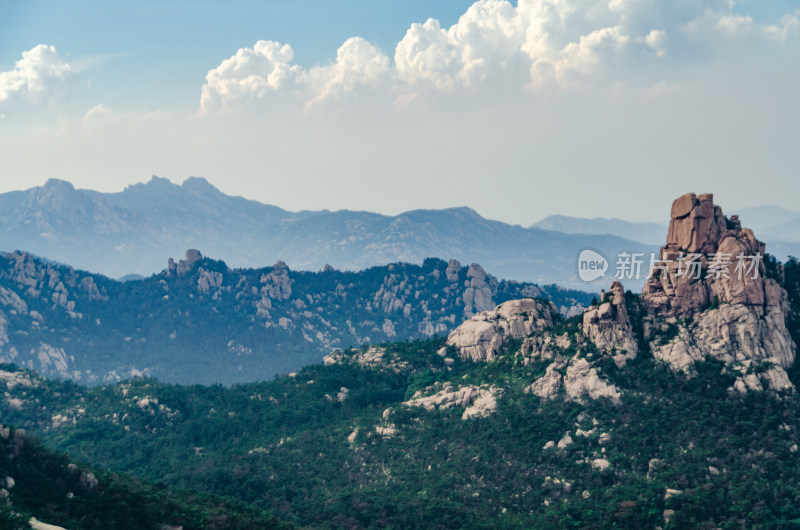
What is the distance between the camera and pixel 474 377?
153m

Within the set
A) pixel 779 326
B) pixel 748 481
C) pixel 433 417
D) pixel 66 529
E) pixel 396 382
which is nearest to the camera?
pixel 66 529

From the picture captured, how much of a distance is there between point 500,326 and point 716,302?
48.0 m

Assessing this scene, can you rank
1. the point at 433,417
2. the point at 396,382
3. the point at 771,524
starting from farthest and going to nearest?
the point at 396,382, the point at 433,417, the point at 771,524

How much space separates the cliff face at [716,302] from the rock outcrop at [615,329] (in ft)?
11.5

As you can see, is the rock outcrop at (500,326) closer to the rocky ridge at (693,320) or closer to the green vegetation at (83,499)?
the rocky ridge at (693,320)

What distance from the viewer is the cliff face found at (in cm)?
12044

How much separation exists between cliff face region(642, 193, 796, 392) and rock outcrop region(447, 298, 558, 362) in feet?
99.3

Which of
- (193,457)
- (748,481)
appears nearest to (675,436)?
(748,481)

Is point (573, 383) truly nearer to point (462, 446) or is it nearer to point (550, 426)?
point (550, 426)

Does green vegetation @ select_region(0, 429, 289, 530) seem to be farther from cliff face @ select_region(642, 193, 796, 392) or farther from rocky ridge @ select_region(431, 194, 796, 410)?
cliff face @ select_region(642, 193, 796, 392)

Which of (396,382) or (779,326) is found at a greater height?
(779,326)

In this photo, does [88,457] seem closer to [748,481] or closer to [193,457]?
[193,457]

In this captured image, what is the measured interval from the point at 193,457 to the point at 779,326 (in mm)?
96511

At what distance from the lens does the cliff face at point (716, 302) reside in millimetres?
120438
